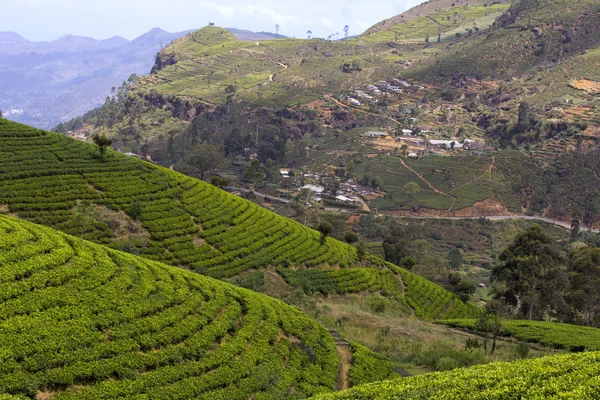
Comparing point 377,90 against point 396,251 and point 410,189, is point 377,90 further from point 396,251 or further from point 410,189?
point 396,251

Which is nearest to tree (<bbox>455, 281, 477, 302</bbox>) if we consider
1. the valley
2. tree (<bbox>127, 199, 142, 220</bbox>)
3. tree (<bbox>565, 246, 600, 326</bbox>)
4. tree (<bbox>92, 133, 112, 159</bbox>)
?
the valley

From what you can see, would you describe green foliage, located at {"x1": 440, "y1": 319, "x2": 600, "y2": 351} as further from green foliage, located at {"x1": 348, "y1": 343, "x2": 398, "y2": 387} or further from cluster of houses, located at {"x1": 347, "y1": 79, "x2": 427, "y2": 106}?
cluster of houses, located at {"x1": 347, "y1": 79, "x2": 427, "y2": 106}

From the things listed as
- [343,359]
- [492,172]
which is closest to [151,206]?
[343,359]

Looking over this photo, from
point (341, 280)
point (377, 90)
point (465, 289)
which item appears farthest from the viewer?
point (377, 90)

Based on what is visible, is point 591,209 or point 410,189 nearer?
point 591,209

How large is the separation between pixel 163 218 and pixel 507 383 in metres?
33.1

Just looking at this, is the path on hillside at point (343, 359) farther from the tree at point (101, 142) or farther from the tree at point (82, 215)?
the tree at point (101, 142)

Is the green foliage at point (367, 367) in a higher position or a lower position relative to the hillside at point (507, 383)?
lower

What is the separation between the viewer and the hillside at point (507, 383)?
1204 cm

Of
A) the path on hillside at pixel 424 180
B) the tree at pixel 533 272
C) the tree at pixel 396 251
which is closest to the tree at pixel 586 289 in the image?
the tree at pixel 533 272

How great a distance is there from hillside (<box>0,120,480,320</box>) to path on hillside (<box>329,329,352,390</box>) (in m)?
13.1

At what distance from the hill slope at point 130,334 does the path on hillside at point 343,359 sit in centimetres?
53

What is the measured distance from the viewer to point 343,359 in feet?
80.1

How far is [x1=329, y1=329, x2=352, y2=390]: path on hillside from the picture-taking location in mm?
22203
